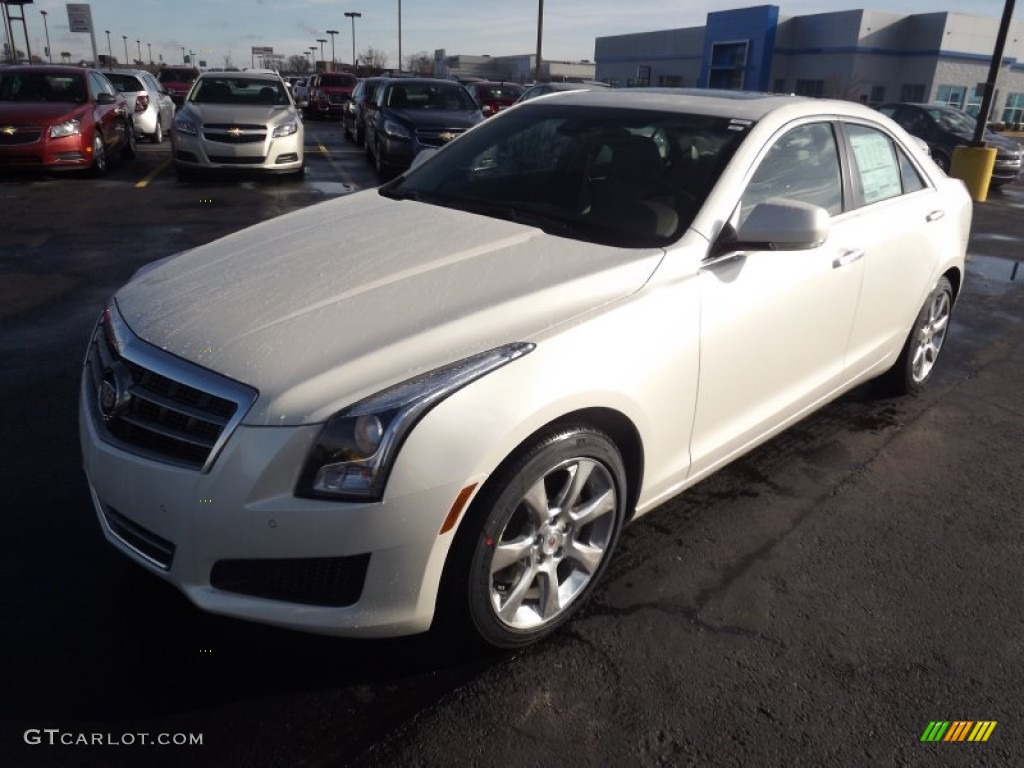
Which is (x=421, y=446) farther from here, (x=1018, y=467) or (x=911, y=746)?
(x=1018, y=467)

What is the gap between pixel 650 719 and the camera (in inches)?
90.9

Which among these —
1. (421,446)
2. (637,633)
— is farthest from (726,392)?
(421,446)

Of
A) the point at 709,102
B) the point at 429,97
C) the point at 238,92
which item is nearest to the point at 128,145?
the point at 238,92

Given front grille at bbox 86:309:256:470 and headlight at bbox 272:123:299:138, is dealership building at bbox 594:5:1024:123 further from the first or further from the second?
front grille at bbox 86:309:256:470

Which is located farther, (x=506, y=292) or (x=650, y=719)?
(x=506, y=292)

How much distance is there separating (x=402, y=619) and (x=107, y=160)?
530 inches

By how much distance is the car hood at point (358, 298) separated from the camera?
83.7 inches

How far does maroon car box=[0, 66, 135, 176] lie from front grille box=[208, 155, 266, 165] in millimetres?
1996

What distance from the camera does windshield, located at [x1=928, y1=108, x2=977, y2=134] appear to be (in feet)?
54.7

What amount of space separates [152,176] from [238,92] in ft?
6.47

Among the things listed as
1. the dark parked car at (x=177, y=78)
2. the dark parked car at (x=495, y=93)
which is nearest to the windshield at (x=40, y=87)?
the dark parked car at (x=495, y=93)

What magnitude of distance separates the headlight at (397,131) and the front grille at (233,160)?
2015 millimetres

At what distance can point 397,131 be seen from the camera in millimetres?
12617

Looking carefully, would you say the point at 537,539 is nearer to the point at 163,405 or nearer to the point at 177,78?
the point at 163,405
